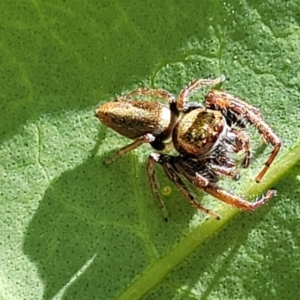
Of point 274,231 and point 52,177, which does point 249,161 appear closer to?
point 274,231

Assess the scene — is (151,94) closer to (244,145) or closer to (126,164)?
(126,164)

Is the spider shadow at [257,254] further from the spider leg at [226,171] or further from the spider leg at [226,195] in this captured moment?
the spider leg at [226,171]

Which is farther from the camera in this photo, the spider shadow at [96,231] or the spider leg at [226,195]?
the spider shadow at [96,231]

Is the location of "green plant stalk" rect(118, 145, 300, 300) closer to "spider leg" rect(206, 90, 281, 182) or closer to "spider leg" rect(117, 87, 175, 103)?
"spider leg" rect(206, 90, 281, 182)

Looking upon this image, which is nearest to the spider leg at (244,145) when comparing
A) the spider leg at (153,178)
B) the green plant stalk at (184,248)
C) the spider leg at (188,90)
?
the green plant stalk at (184,248)

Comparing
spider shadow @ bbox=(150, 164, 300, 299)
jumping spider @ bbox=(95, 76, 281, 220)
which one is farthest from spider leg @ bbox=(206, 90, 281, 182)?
spider shadow @ bbox=(150, 164, 300, 299)

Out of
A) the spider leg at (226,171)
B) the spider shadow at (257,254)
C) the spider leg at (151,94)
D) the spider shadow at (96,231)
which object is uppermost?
the spider leg at (151,94)

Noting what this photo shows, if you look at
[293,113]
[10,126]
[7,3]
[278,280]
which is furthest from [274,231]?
[7,3]
